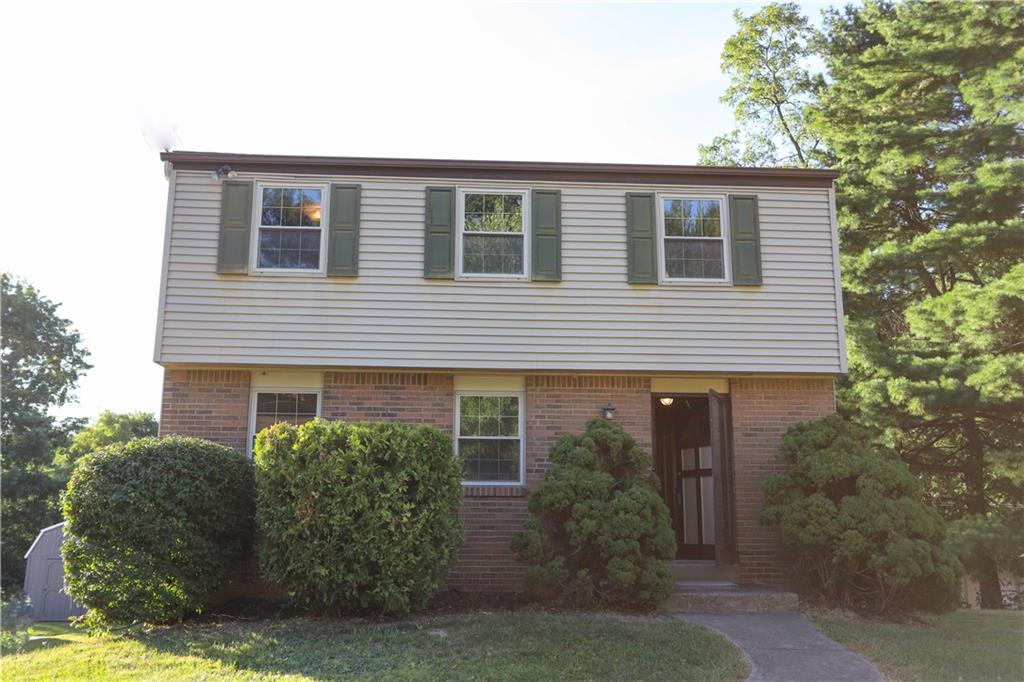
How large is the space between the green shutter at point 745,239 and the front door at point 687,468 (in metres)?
1.72

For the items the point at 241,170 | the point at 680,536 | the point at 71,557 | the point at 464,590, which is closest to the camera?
the point at 71,557

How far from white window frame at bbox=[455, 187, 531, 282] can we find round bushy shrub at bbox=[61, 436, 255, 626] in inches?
156

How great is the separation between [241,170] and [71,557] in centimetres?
509

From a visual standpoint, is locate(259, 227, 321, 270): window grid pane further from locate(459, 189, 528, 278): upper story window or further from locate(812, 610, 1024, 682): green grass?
locate(812, 610, 1024, 682): green grass

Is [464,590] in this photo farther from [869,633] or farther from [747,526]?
[869,633]

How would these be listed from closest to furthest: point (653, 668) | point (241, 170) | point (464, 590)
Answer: point (653, 668) → point (464, 590) → point (241, 170)

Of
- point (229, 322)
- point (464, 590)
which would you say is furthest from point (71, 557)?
point (464, 590)

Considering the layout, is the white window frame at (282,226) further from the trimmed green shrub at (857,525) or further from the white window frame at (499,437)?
the trimmed green shrub at (857,525)

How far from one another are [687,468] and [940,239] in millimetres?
6605

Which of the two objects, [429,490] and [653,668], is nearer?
[653,668]

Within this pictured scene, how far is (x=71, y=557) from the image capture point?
748 centimetres

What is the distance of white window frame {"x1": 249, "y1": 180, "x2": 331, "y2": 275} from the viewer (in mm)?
10016

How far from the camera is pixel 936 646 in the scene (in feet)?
24.2

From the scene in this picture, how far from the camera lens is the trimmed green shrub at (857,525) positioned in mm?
8281
